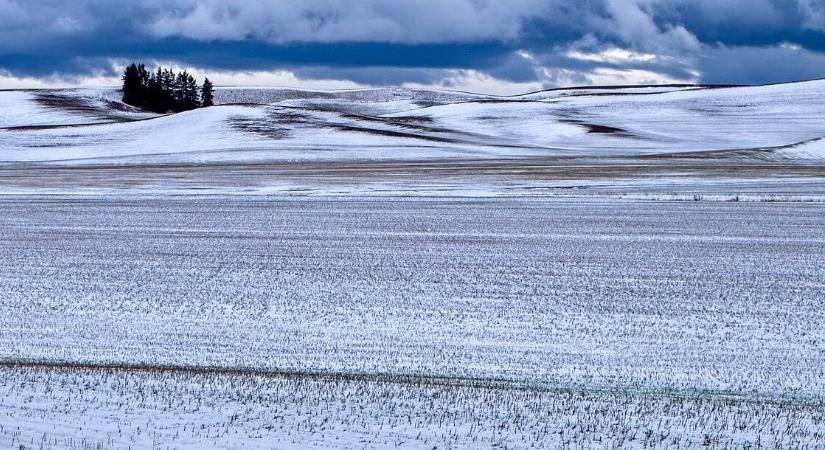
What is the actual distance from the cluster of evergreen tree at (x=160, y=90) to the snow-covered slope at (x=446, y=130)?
935 cm

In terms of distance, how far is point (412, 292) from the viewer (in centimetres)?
1392

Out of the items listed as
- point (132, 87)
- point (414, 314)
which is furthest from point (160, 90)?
point (414, 314)

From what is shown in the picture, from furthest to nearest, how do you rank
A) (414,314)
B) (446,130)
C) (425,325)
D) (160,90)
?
(160,90)
(446,130)
(414,314)
(425,325)

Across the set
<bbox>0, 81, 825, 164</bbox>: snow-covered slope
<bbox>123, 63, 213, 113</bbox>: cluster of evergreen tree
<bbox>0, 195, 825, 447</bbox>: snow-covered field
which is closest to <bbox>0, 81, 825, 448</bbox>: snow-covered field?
<bbox>0, 195, 825, 447</bbox>: snow-covered field

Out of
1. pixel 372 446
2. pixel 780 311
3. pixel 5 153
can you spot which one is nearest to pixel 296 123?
pixel 5 153

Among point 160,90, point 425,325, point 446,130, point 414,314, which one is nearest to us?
A: point 425,325

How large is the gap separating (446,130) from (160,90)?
54559mm

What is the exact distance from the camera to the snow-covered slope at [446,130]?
192ft

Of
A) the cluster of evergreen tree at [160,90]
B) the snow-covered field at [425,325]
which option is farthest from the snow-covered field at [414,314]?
the cluster of evergreen tree at [160,90]

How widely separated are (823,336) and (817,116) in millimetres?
78250

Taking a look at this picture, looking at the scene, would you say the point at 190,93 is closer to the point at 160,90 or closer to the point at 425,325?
the point at 160,90

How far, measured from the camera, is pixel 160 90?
402 feet

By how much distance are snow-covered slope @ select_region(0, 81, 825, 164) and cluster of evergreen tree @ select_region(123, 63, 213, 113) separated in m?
9.35

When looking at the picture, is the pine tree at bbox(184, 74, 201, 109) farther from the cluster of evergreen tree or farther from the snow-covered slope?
the snow-covered slope
